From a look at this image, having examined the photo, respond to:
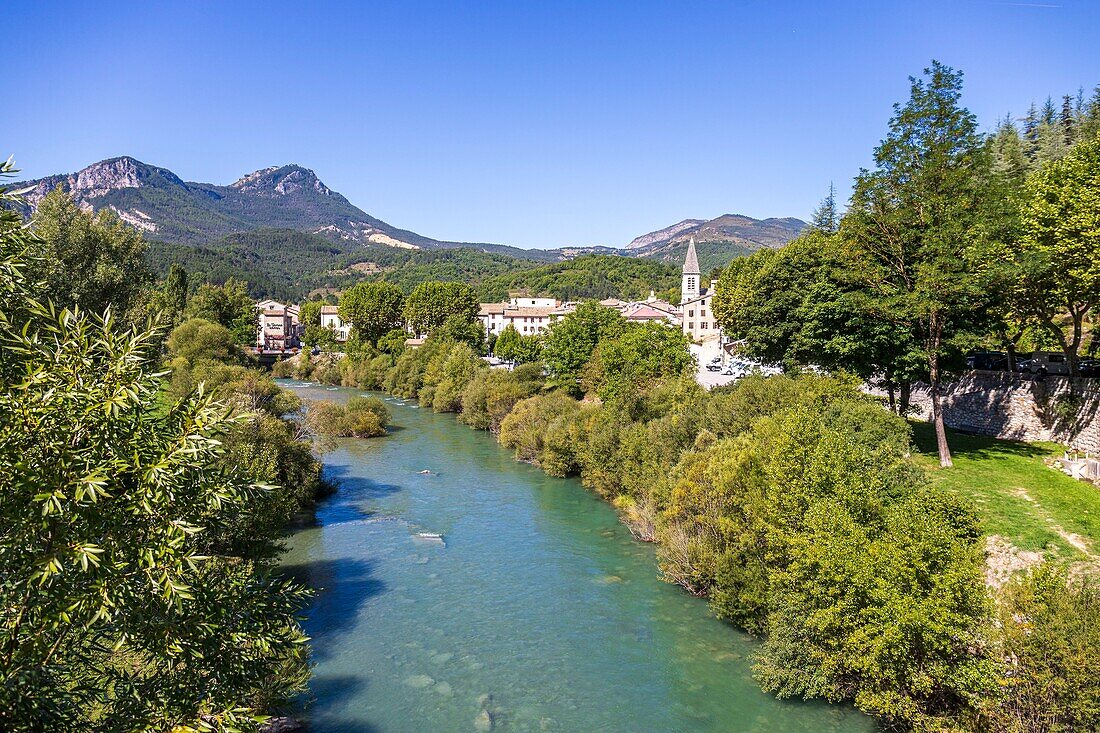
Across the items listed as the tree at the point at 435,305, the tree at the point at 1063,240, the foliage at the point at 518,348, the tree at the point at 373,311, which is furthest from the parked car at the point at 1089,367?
the tree at the point at 435,305

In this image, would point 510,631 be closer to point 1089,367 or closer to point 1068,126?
point 1089,367

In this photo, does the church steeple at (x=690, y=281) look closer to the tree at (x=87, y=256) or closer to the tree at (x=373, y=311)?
the tree at (x=373, y=311)

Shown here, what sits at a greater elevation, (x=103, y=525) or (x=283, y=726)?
(x=103, y=525)

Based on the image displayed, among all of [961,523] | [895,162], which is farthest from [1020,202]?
[961,523]

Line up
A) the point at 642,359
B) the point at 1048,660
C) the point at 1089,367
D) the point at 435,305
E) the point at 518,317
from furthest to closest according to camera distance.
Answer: the point at 518,317 < the point at 435,305 < the point at 642,359 < the point at 1089,367 < the point at 1048,660

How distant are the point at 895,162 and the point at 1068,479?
11.6 metres

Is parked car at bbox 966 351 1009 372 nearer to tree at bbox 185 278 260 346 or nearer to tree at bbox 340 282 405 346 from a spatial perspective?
tree at bbox 185 278 260 346

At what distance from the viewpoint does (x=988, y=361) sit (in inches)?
1299

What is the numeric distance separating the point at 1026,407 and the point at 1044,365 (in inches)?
151

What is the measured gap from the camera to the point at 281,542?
25.8 meters

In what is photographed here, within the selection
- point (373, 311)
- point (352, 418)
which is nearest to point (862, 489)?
point (352, 418)

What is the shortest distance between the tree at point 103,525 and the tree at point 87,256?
78.2 feet

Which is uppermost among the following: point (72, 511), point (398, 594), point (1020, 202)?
point (1020, 202)

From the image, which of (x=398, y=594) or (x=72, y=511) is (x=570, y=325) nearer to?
(x=398, y=594)
